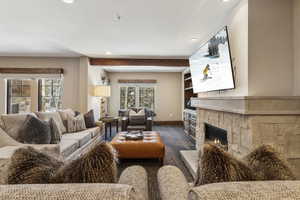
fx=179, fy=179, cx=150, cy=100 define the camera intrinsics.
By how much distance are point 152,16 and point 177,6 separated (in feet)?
1.41

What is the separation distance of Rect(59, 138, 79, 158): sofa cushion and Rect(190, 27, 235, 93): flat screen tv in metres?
2.42

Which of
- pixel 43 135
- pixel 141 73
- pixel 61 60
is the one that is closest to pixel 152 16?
pixel 43 135

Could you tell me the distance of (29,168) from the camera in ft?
2.45

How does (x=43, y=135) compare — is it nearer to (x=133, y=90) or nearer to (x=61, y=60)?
(x=61, y=60)

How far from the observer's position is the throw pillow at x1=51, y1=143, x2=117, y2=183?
745 mm

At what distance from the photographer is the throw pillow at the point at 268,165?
75 centimetres

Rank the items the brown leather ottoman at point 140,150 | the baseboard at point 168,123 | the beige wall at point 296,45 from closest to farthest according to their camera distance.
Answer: the beige wall at point 296,45
the brown leather ottoman at point 140,150
the baseboard at point 168,123

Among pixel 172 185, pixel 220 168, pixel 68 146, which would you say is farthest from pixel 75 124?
pixel 220 168

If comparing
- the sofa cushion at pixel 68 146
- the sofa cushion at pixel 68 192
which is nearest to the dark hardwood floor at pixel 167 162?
the sofa cushion at pixel 68 146

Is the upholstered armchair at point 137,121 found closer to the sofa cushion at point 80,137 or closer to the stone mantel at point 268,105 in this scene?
the sofa cushion at point 80,137

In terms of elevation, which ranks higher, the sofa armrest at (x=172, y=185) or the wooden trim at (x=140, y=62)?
the wooden trim at (x=140, y=62)

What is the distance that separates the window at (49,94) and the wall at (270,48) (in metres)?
5.13

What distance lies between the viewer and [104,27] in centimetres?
302

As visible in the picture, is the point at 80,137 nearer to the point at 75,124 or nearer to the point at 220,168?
the point at 75,124
